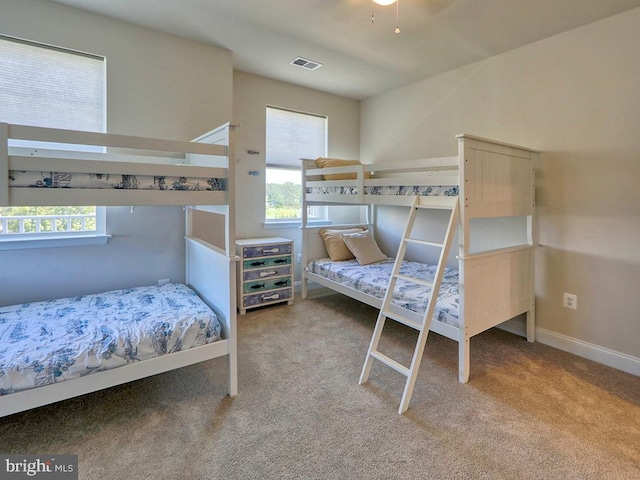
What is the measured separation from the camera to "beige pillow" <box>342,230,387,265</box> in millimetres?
3672

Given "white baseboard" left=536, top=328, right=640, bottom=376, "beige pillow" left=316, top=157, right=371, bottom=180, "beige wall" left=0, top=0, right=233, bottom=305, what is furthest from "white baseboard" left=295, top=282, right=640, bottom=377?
"beige wall" left=0, top=0, right=233, bottom=305

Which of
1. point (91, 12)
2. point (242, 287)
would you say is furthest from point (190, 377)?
point (91, 12)

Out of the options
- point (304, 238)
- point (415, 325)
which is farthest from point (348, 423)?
point (304, 238)

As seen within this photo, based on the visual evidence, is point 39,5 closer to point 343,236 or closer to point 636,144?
point 343,236

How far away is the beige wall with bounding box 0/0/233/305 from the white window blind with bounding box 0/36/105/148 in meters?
0.07

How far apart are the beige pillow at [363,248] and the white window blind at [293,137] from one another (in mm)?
1135

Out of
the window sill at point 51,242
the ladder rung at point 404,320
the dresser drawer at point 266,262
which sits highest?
the window sill at point 51,242

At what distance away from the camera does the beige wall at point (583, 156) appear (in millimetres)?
2303

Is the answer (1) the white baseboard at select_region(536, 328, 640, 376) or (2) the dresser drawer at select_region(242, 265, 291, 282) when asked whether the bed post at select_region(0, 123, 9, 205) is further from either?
(1) the white baseboard at select_region(536, 328, 640, 376)

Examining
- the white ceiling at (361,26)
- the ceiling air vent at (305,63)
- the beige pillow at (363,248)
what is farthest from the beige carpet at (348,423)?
the ceiling air vent at (305,63)

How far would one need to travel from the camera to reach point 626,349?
2.35 meters

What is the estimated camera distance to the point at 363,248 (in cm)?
374

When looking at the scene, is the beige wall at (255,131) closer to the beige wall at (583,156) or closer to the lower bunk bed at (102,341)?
the lower bunk bed at (102,341)

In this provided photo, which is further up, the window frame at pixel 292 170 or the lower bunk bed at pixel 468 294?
the window frame at pixel 292 170
